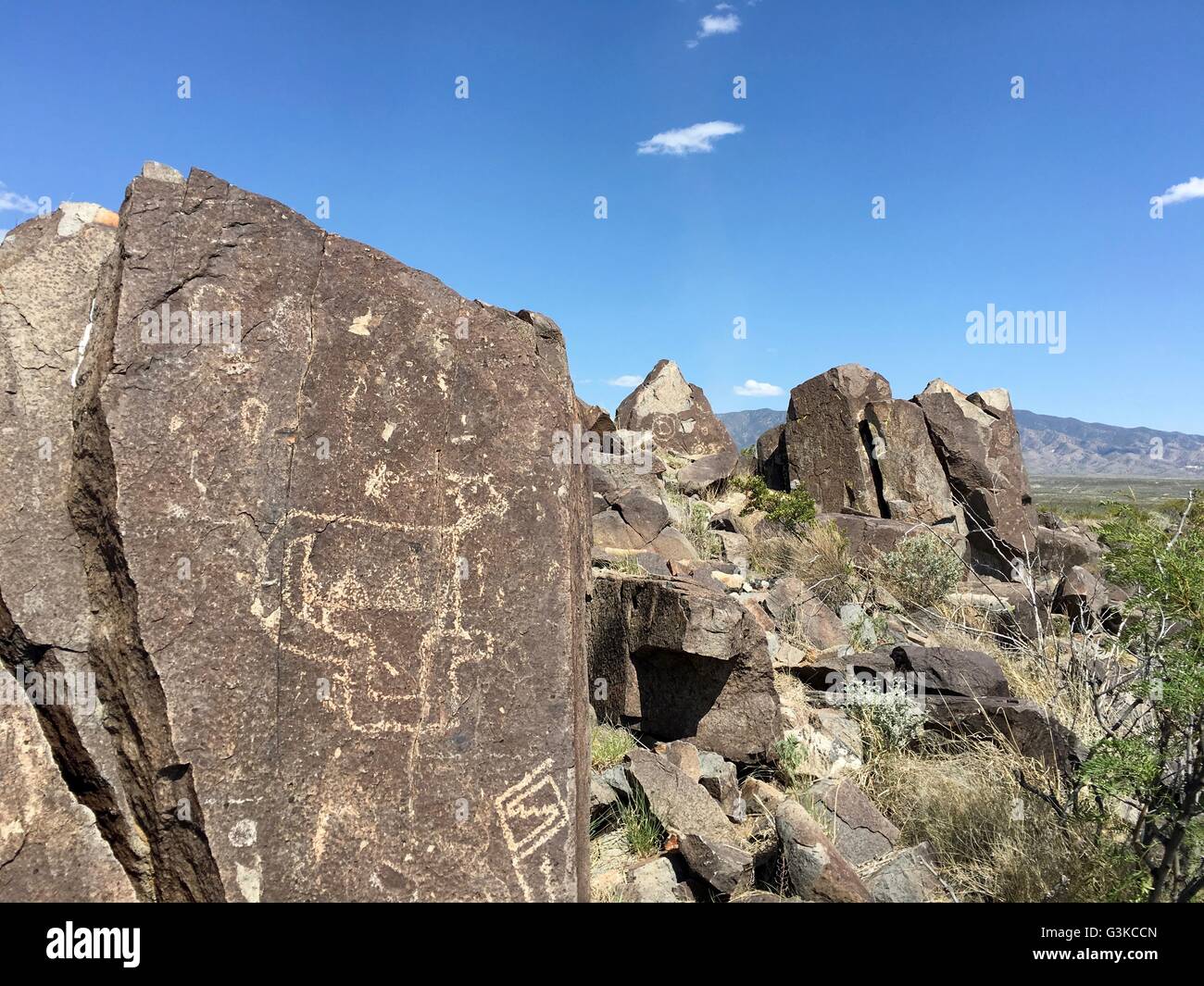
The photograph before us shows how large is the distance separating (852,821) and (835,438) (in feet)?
31.1

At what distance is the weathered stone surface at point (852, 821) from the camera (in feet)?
13.5

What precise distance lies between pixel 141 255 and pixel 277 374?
592 millimetres

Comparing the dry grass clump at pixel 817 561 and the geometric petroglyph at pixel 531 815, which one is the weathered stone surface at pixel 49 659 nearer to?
the geometric petroglyph at pixel 531 815

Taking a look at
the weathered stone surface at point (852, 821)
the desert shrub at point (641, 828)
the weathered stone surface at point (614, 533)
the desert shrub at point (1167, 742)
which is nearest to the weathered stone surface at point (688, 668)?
the weathered stone surface at point (852, 821)

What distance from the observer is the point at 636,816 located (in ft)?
13.4

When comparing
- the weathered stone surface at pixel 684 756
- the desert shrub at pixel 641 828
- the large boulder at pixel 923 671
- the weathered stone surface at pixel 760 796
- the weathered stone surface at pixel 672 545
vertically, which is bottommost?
the weathered stone surface at pixel 760 796

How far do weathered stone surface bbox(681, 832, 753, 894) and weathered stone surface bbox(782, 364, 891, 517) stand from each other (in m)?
9.32

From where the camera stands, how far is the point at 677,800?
4121mm

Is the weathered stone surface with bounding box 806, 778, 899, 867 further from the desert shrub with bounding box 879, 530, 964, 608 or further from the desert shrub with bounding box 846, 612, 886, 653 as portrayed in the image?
the desert shrub with bounding box 879, 530, 964, 608

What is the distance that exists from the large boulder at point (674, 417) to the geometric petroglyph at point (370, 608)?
41.4 feet

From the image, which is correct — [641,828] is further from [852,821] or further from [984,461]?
[984,461]
